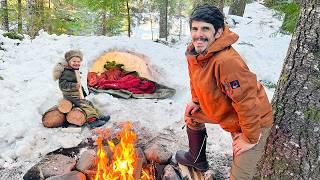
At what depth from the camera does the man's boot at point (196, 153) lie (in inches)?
159

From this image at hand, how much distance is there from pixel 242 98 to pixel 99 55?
5896 mm

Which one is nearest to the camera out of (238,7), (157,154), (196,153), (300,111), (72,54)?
(300,111)

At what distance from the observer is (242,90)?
9.46ft

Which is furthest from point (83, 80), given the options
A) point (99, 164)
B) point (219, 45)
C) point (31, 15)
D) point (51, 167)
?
point (31, 15)

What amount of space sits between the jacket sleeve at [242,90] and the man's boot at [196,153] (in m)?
1.10

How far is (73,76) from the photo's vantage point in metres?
5.26

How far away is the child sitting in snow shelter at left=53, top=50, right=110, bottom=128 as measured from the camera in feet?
17.0

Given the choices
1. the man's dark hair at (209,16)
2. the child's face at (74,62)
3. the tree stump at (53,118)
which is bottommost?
the tree stump at (53,118)

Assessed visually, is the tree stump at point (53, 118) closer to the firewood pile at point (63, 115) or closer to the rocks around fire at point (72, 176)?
the firewood pile at point (63, 115)

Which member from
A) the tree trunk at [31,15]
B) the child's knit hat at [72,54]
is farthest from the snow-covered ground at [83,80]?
the tree trunk at [31,15]

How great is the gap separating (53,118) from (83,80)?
7.92 feet

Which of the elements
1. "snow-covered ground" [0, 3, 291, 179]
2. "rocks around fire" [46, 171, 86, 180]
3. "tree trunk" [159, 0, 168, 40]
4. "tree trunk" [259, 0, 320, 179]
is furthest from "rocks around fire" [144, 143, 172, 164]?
"tree trunk" [159, 0, 168, 40]

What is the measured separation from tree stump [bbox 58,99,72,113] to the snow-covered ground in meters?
0.31

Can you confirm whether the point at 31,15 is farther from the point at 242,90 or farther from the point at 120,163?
the point at 242,90
